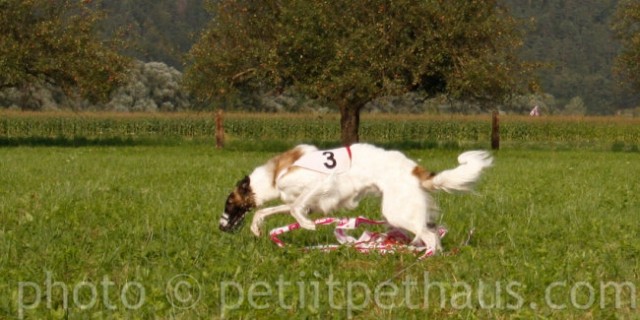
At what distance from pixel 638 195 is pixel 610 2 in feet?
583

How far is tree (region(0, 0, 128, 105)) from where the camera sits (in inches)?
1405

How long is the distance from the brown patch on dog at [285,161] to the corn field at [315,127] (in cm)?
3926

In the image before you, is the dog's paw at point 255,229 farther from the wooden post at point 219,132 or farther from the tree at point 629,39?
the tree at point 629,39

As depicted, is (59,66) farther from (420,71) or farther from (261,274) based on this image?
(261,274)

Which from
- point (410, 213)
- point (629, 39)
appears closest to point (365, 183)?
point (410, 213)

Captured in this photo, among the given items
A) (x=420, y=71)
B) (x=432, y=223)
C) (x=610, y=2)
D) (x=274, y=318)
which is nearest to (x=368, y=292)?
(x=274, y=318)

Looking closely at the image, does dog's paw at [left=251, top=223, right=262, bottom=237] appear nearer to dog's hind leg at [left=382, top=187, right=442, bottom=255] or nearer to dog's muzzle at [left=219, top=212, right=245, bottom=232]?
dog's muzzle at [left=219, top=212, right=245, bottom=232]

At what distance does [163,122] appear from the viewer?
51.4 metres

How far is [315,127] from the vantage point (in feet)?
167

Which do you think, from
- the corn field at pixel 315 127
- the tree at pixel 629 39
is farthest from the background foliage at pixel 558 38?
the tree at pixel 629 39

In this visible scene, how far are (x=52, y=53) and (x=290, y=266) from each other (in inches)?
1219

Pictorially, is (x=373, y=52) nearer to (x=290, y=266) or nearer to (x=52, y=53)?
(x=52, y=53)

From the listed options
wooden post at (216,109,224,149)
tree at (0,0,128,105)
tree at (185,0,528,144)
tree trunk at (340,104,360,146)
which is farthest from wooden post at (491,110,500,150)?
tree at (0,0,128,105)

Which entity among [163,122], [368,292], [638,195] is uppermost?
[368,292]
